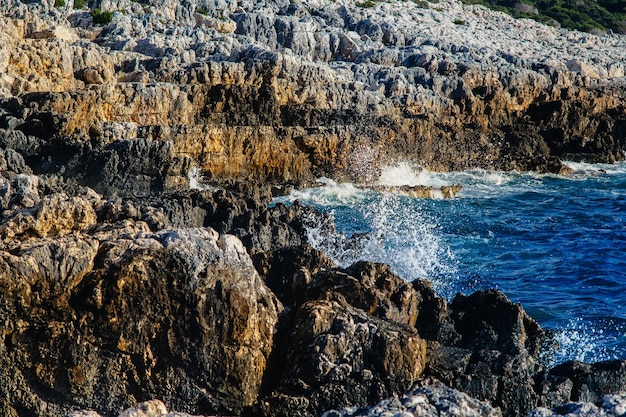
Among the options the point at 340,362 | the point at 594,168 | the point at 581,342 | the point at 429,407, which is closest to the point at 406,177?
the point at 594,168

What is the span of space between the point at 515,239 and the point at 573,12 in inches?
2351

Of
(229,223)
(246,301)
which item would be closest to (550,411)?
(246,301)

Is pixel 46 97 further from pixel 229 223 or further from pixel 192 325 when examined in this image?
pixel 192 325

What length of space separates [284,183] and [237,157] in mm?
1881

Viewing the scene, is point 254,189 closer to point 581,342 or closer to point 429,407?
point 581,342

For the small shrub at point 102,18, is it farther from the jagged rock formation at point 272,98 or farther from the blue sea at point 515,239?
the blue sea at point 515,239

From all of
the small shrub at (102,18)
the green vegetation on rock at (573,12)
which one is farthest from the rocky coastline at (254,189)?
the green vegetation on rock at (573,12)

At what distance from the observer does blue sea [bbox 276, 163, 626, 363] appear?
55.4 feet

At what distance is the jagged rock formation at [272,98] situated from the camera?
2512cm

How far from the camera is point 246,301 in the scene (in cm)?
883

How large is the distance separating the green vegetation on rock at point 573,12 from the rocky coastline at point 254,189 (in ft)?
41.5

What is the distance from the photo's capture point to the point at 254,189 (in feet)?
78.6

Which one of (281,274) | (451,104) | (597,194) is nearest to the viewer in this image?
(281,274)

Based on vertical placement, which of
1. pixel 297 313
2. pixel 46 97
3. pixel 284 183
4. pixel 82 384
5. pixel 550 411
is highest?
pixel 550 411
